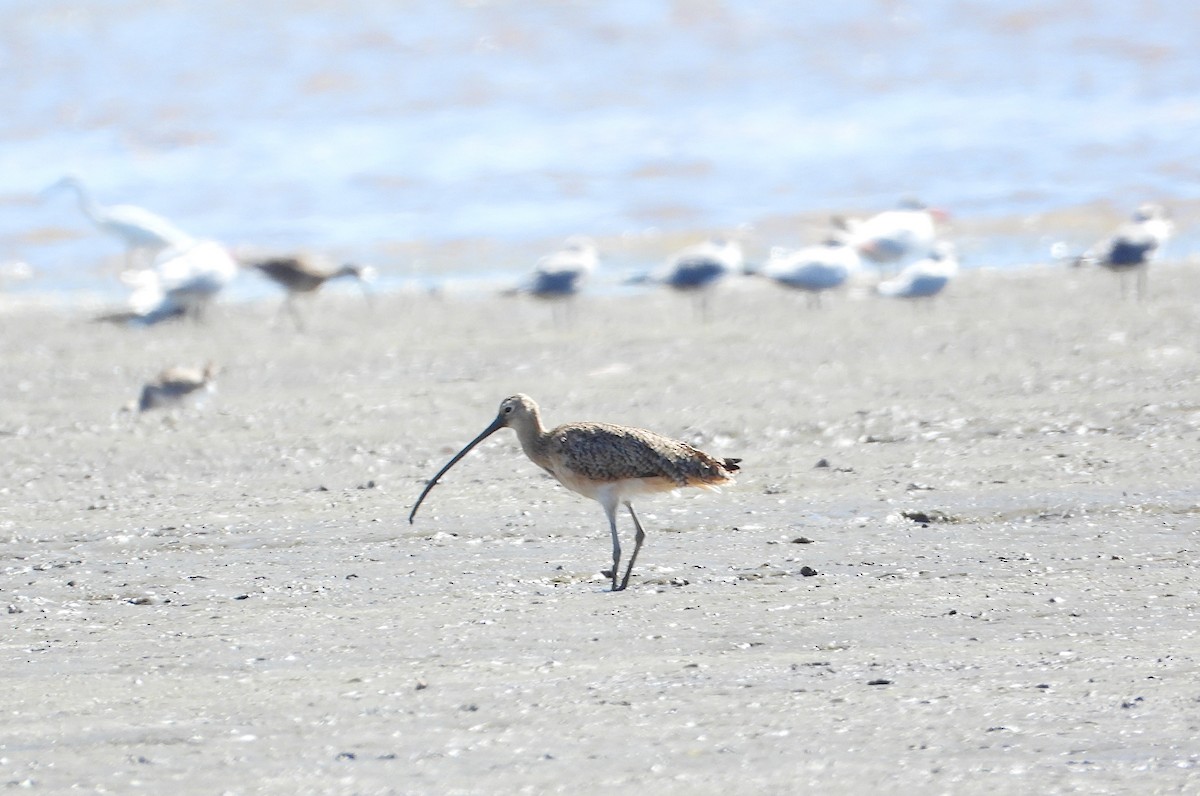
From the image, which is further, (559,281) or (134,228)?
(134,228)

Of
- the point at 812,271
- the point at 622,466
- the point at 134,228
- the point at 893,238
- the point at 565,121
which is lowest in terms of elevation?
the point at 622,466

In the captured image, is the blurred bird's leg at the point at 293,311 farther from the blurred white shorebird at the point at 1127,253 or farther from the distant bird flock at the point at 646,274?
the blurred white shorebird at the point at 1127,253

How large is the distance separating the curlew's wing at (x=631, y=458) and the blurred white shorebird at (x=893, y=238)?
942cm

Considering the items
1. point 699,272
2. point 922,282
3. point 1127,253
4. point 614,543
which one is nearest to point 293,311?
point 699,272

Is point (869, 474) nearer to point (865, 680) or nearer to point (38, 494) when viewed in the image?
point (865, 680)

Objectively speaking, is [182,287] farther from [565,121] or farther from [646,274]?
[565,121]

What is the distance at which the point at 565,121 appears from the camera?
2711cm

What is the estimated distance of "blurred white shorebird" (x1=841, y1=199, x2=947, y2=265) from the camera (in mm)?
15992

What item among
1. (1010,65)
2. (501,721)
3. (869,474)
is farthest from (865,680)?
(1010,65)

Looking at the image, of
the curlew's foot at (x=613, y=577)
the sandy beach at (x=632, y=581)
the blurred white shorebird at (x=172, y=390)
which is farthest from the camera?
the blurred white shorebird at (x=172, y=390)

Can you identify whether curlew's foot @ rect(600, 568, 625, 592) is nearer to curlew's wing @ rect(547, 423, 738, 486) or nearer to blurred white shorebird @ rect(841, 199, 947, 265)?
curlew's wing @ rect(547, 423, 738, 486)

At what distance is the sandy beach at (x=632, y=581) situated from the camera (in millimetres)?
4477

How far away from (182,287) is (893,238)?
6.25 metres

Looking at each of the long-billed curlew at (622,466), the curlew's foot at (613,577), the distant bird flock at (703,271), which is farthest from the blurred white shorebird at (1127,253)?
the curlew's foot at (613,577)
